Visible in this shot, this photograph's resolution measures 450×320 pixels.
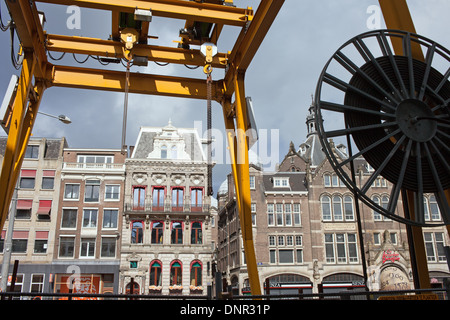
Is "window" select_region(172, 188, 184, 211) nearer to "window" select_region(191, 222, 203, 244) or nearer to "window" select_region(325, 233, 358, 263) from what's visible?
"window" select_region(191, 222, 203, 244)

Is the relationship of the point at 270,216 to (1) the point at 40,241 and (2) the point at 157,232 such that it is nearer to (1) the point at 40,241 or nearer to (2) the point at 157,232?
(2) the point at 157,232

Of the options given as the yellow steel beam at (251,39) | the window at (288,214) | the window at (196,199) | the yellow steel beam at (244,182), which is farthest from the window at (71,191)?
the yellow steel beam at (244,182)

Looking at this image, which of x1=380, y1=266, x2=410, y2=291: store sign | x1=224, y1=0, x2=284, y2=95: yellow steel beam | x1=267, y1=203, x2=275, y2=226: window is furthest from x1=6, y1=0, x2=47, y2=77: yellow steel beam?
x1=380, y1=266, x2=410, y2=291: store sign

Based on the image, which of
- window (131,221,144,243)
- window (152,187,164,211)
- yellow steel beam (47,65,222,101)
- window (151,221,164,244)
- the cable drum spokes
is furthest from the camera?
window (152,187,164,211)

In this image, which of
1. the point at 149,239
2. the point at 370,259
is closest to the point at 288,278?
the point at 370,259

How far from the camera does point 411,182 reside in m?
7.36

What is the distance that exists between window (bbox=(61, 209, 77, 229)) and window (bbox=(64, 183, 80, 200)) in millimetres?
1135

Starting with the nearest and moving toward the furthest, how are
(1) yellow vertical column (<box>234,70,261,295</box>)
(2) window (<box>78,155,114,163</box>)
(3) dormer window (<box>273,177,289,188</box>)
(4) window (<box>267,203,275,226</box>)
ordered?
(1) yellow vertical column (<box>234,70,261,295</box>), (2) window (<box>78,155,114,163</box>), (4) window (<box>267,203,275,226</box>), (3) dormer window (<box>273,177,289,188</box>)

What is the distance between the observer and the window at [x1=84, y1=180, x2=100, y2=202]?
34.5 metres

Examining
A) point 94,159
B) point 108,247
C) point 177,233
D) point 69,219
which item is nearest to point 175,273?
point 177,233

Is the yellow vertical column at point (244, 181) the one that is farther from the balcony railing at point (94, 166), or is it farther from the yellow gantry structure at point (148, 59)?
the balcony railing at point (94, 166)

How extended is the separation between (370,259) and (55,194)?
2886 cm

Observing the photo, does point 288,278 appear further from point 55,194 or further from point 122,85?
point 122,85

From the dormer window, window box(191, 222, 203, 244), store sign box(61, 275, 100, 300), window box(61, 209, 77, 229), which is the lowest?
store sign box(61, 275, 100, 300)
